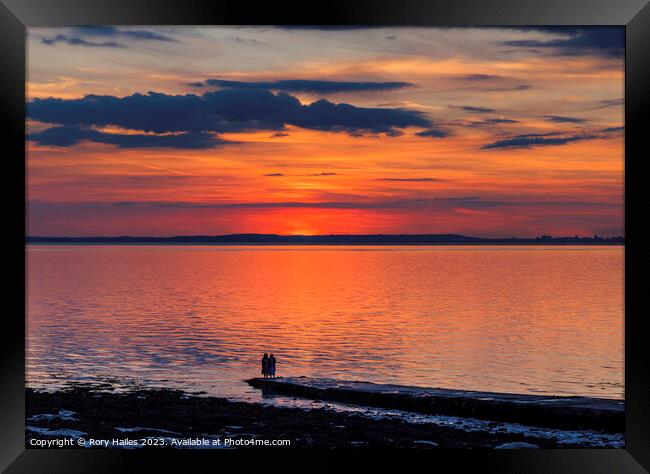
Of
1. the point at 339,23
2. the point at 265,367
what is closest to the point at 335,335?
the point at 265,367

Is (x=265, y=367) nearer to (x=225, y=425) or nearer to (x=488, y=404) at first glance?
(x=225, y=425)

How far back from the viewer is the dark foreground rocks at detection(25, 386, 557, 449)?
12312 millimetres

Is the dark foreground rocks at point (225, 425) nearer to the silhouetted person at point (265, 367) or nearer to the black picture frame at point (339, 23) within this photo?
the silhouetted person at point (265, 367)

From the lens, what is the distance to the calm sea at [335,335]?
944 inches

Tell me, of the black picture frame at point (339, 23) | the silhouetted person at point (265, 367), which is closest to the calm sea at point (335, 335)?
the silhouetted person at point (265, 367)

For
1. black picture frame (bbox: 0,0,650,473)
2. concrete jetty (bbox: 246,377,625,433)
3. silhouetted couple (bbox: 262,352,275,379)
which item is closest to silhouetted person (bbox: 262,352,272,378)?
Result: silhouetted couple (bbox: 262,352,275,379)

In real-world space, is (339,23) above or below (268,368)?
above

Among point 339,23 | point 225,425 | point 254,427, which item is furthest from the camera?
point 225,425

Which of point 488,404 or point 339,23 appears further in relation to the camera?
point 488,404

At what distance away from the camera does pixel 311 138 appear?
86375 millimetres

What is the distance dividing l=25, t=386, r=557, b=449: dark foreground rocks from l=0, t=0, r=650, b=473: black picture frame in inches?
174

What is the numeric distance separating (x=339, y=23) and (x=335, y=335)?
29.4 meters

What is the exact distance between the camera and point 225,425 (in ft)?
45.0

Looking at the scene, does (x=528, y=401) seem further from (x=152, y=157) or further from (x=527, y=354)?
(x=152, y=157)
